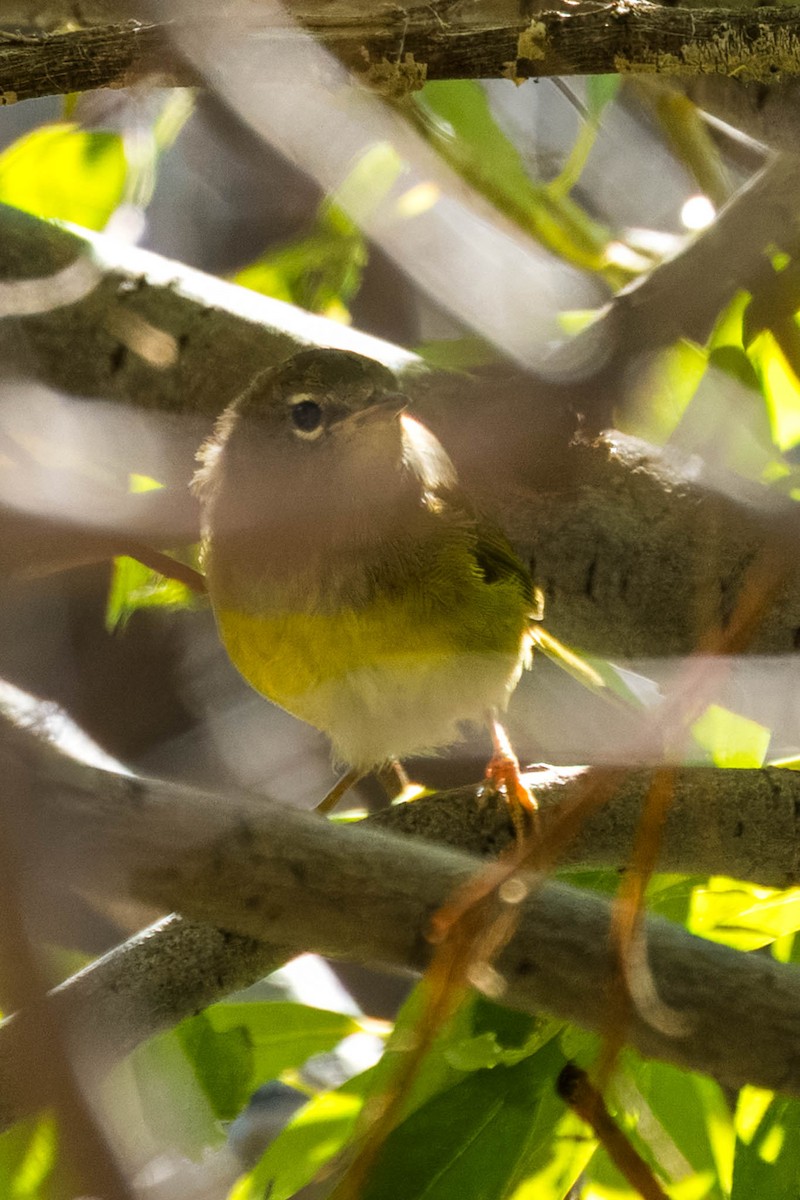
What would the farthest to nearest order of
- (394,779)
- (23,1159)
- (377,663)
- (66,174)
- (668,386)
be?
(394,779)
(66,174)
(668,386)
(377,663)
(23,1159)

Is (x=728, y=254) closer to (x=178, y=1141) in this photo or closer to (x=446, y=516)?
(x=446, y=516)

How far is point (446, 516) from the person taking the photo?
1696mm

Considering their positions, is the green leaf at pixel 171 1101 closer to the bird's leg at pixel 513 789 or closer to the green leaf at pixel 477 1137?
the green leaf at pixel 477 1137

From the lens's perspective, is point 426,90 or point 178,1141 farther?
point 426,90

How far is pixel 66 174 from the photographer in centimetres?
198

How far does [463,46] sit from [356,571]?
0.70 metres

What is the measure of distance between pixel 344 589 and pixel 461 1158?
0.74 meters

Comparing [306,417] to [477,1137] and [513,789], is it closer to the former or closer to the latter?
[513,789]

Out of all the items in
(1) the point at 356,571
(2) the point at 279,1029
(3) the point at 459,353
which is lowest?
(2) the point at 279,1029

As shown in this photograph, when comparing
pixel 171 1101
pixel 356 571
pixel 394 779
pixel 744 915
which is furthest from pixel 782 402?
pixel 171 1101

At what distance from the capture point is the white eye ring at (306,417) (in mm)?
1721

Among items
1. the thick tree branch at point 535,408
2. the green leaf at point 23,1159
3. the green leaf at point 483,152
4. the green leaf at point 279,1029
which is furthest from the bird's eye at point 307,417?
the green leaf at point 23,1159

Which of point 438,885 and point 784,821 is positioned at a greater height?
point 438,885

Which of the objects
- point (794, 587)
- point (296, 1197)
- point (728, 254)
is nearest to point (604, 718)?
point (794, 587)
